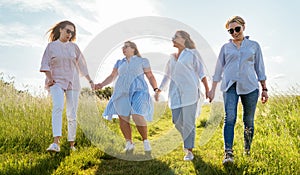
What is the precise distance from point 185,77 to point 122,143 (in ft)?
5.74

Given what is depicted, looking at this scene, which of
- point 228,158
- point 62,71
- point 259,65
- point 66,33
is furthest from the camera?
point 66,33

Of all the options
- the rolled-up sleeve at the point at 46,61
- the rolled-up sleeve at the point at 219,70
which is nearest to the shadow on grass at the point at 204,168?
the rolled-up sleeve at the point at 219,70

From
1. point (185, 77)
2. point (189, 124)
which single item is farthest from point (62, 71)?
point (189, 124)

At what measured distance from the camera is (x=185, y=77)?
16.9 ft

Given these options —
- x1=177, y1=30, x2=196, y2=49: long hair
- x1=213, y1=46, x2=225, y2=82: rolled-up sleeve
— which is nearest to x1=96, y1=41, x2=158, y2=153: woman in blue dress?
x1=177, y1=30, x2=196, y2=49: long hair

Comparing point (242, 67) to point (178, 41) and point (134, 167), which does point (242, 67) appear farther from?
point (134, 167)

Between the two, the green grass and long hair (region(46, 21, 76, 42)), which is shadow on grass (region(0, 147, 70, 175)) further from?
long hair (region(46, 21, 76, 42))

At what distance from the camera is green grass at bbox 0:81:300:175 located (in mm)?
4420

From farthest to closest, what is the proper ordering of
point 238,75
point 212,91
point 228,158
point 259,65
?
point 212,91 → point 259,65 → point 238,75 → point 228,158

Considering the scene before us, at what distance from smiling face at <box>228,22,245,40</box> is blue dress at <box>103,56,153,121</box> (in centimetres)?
143

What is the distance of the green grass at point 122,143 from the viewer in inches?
174

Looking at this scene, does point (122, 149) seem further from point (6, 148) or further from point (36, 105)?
point (36, 105)

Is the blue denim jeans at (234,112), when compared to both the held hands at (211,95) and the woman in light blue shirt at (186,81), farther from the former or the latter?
the woman in light blue shirt at (186,81)

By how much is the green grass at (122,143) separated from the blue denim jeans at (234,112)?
→ 257 millimetres
